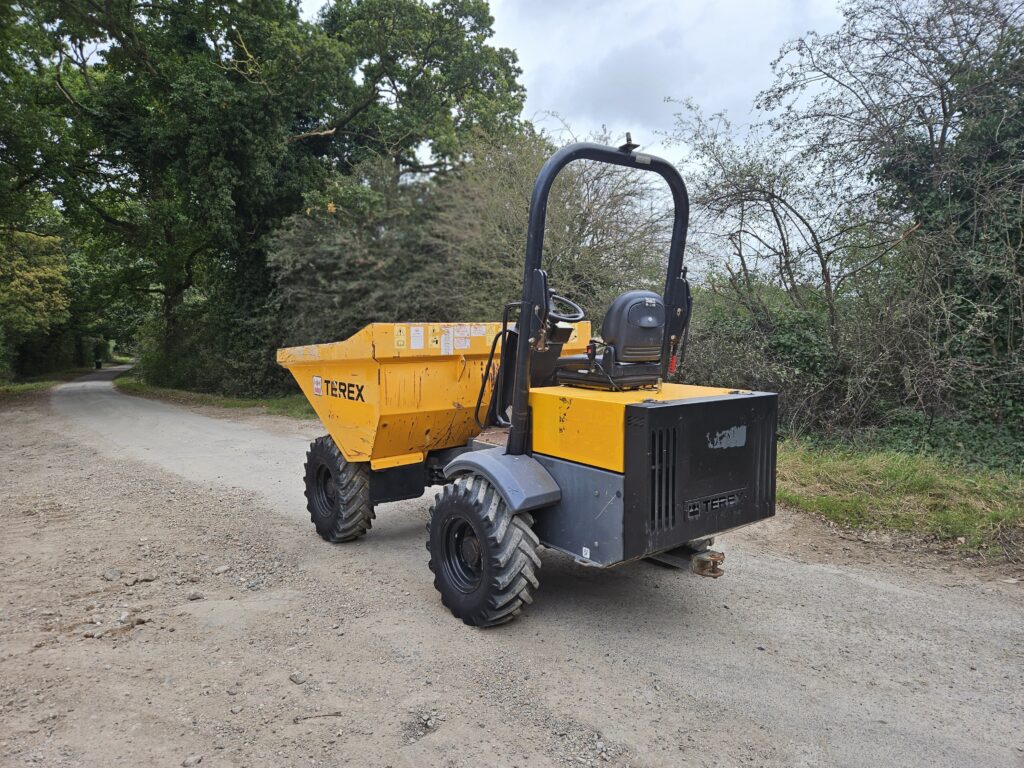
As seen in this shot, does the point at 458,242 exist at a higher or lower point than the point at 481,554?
higher

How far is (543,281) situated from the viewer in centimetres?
365

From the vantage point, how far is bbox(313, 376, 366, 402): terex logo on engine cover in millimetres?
4926

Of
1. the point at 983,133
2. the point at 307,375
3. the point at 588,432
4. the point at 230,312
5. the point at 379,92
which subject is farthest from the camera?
the point at 230,312

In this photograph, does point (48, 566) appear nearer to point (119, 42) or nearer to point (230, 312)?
point (119, 42)

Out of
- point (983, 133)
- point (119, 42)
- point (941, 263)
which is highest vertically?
point (119, 42)

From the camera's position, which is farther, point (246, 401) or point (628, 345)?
point (246, 401)

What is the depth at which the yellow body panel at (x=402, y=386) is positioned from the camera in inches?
183

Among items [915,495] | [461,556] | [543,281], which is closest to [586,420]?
[543,281]

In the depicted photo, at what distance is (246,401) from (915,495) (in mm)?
15417

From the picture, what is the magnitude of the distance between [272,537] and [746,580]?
381 centimetres

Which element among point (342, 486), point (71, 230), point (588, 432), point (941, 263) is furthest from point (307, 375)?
point (71, 230)

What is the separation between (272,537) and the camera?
18.5 feet

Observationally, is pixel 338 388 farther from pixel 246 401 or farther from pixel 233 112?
pixel 246 401

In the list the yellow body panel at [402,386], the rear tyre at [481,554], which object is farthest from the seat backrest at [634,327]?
the yellow body panel at [402,386]
